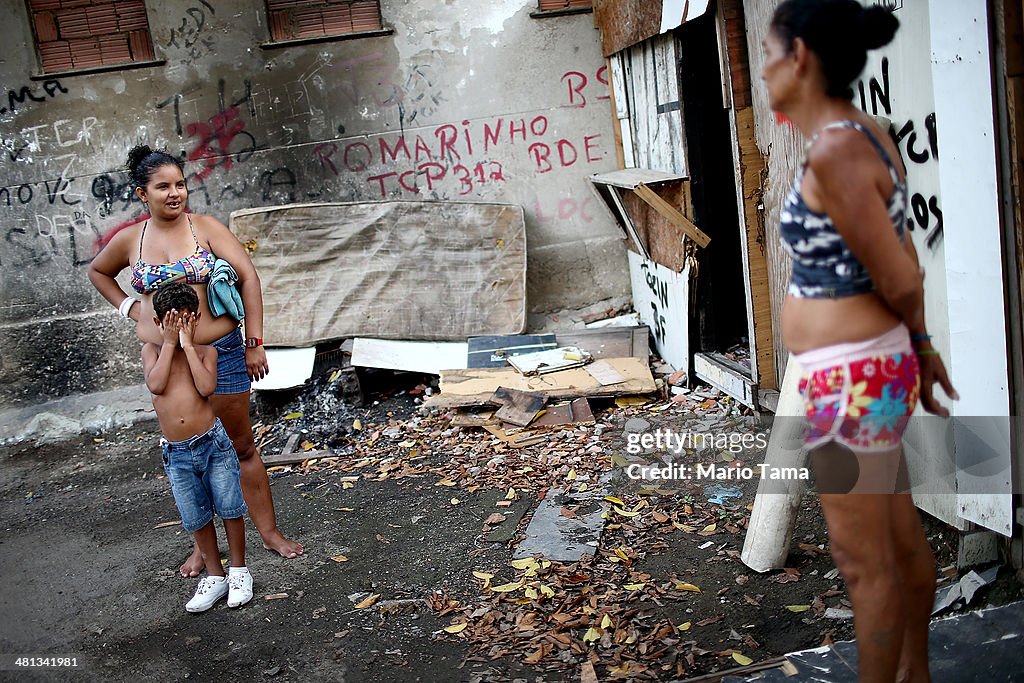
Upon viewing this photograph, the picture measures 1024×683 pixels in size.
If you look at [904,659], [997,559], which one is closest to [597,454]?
[997,559]

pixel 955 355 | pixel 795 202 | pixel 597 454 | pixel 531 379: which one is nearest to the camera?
pixel 795 202

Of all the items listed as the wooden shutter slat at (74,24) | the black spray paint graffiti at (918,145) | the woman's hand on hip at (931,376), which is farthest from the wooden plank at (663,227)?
the wooden shutter slat at (74,24)

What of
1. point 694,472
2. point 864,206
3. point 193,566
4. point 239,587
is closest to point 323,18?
point 193,566

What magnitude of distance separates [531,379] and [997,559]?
3785mm

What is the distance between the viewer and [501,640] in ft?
12.1

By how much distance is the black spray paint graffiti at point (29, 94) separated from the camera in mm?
7520

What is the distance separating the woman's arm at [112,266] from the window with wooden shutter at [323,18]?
3.89m

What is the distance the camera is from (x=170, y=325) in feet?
12.9

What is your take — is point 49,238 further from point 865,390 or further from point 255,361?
point 865,390

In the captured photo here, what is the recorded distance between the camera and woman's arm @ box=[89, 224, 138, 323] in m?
4.36

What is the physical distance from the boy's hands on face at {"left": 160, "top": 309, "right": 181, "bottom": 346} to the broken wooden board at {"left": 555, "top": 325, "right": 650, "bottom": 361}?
401cm

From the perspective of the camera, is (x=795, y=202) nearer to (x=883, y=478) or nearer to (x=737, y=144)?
(x=883, y=478)

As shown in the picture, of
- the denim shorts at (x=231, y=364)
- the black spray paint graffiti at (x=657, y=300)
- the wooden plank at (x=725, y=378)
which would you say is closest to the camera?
the denim shorts at (x=231, y=364)

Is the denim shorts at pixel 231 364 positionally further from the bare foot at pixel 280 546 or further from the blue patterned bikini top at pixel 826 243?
the blue patterned bikini top at pixel 826 243
